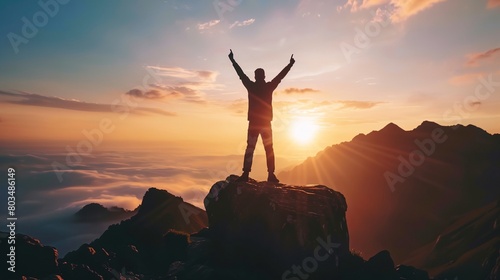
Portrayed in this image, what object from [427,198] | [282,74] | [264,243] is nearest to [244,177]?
[264,243]

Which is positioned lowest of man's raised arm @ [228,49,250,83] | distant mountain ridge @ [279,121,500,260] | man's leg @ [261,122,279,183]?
distant mountain ridge @ [279,121,500,260]

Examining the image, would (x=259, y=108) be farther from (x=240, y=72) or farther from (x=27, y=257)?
(x=27, y=257)

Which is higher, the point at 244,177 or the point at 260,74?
the point at 260,74

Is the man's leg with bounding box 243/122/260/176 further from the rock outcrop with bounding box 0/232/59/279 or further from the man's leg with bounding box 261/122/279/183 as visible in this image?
the rock outcrop with bounding box 0/232/59/279

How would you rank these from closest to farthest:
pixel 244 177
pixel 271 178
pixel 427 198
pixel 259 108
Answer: pixel 259 108
pixel 244 177
pixel 271 178
pixel 427 198

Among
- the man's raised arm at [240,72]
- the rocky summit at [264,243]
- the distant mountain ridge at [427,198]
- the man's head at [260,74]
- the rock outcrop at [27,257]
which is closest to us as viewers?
the rocky summit at [264,243]

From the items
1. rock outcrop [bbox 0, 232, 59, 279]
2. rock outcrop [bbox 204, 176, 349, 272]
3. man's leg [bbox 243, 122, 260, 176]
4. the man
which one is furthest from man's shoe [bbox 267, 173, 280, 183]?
rock outcrop [bbox 0, 232, 59, 279]

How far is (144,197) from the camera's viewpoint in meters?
67.2

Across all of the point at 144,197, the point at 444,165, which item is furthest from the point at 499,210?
the point at 144,197

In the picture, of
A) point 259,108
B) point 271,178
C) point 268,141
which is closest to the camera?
point 259,108

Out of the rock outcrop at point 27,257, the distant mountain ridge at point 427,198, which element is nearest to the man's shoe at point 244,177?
the rock outcrop at point 27,257

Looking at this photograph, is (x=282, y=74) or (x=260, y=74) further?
(x=260, y=74)

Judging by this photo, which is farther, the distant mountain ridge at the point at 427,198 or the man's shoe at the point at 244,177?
the distant mountain ridge at the point at 427,198

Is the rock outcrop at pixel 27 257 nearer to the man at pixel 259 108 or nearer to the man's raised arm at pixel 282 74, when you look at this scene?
the man at pixel 259 108
